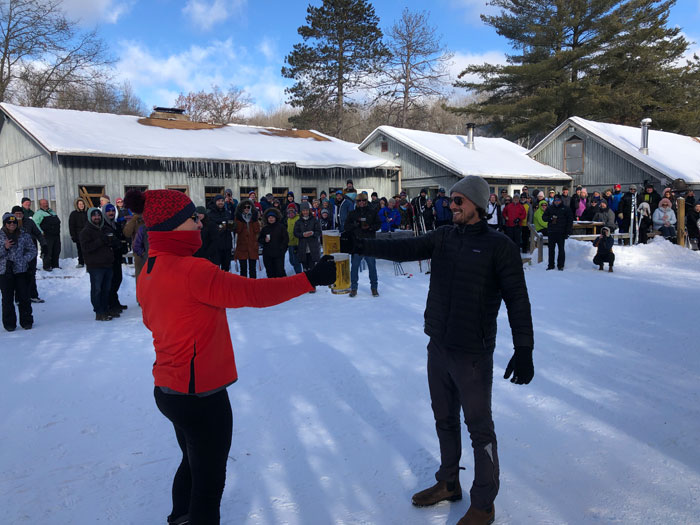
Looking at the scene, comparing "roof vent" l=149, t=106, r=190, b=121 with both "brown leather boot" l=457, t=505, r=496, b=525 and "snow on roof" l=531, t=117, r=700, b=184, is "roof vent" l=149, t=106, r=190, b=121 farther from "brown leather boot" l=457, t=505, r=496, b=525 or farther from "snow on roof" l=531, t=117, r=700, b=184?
"brown leather boot" l=457, t=505, r=496, b=525

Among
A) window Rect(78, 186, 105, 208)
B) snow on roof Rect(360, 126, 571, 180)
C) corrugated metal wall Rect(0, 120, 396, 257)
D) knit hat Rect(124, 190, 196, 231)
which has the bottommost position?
knit hat Rect(124, 190, 196, 231)

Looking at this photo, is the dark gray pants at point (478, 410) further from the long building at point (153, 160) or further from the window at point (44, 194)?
the window at point (44, 194)

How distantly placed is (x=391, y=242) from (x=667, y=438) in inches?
99.4

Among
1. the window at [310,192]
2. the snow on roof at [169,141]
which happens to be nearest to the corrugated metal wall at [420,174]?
the snow on roof at [169,141]

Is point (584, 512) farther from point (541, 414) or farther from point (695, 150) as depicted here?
point (695, 150)

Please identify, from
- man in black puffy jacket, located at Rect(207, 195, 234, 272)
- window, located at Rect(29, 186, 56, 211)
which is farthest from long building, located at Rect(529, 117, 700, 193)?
window, located at Rect(29, 186, 56, 211)

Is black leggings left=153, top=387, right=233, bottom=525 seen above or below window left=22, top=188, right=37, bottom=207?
below

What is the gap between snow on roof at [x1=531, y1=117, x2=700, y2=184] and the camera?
2145 cm

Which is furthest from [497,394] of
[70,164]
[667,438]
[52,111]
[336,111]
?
[336,111]

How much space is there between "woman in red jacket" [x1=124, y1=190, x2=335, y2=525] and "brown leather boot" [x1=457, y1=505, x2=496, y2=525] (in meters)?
1.28

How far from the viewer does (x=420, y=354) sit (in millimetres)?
5469

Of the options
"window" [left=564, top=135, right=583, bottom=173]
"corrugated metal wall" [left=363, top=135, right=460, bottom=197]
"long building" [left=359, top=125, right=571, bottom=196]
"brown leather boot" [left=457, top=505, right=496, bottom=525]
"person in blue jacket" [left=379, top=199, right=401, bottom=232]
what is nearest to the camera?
"brown leather boot" [left=457, top=505, right=496, bottom=525]

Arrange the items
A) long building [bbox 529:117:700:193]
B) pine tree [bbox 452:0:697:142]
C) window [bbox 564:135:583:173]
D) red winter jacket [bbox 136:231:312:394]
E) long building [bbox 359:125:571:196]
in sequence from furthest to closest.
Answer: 1. pine tree [bbox 452:0:697:142]
2. window [bbox 564:135:583:173]
3. long building [bbox 529:117:700:193]
4. long building [bbox 359:125:571:196]
5. red winter jacket [bbox 136:231:312:394]

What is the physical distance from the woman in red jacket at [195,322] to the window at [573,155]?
25.8m
